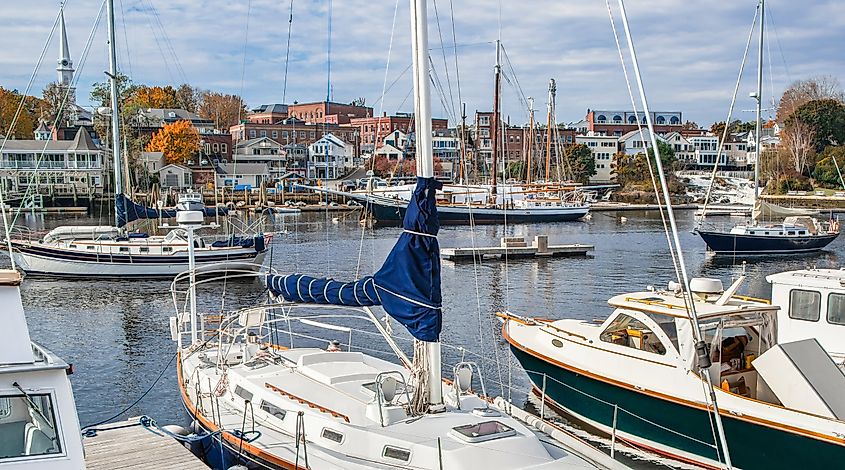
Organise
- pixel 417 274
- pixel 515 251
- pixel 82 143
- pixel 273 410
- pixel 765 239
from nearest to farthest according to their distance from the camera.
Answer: pixel 417 274 < pixel 273 410 < pixel 515 251 < pixel 765 239 < pixel 82 143

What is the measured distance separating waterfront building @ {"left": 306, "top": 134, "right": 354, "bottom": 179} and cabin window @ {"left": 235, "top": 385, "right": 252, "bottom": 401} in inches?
4463

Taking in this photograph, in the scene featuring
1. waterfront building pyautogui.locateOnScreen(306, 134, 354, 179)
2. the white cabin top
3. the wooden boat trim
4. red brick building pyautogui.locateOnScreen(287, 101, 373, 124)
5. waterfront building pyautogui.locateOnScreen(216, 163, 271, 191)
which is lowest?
the wooden boat trim

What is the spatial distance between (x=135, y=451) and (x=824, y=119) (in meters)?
113

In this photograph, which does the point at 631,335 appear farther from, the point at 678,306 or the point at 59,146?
the point at 59,146

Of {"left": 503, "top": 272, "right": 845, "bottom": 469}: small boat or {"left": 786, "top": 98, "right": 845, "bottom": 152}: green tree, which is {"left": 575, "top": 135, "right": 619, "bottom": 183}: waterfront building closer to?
{"left": 786, "top": 98, "right": 845, "bottom": 152}: green tree

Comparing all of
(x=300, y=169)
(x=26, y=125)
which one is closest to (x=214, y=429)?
(x=300, y=169)

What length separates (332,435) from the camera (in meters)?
11.3

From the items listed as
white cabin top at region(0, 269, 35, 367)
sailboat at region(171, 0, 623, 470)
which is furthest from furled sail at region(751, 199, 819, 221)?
Answer: white cabin top at region(0, 269, 35, 367)

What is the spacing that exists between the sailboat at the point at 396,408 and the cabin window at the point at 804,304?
23.2ft

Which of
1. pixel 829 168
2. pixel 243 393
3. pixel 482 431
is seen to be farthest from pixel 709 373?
pixel 829 168

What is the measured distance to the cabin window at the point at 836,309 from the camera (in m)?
15.8

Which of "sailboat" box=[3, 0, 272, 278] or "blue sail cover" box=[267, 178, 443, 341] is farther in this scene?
"sailboat" box=[3, 0, 272, 278]

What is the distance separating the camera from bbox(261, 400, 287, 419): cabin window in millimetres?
12203

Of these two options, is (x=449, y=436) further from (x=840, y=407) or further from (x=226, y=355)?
(x=840, y=407)
